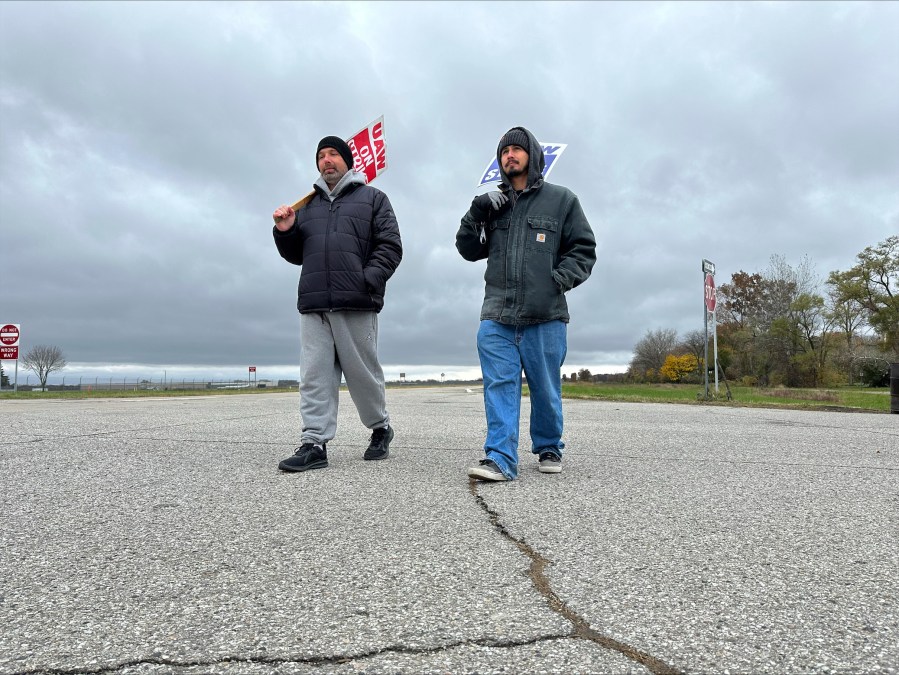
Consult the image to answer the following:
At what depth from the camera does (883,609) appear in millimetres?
1528

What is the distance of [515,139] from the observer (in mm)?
3732

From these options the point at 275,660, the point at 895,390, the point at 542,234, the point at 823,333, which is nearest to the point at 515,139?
the point at 542,234

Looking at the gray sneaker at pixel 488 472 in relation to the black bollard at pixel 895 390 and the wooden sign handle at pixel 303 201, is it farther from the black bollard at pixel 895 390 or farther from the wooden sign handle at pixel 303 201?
the black bollard at pixel 895 390

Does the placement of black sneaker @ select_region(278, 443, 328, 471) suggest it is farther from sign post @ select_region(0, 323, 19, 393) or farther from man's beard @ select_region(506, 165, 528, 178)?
sign post @ select_region(0, 323, 19, 393)

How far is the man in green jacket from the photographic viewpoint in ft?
11.7

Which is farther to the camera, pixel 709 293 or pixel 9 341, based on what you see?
pixel 9 341

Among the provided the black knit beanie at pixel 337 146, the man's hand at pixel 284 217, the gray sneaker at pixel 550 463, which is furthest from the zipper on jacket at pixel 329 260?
the gray sneaker at pixel 550 463

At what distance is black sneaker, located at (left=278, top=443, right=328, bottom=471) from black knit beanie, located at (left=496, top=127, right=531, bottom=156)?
2.16 meters

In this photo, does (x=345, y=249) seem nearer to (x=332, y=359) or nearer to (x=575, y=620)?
(x=332, y=359)

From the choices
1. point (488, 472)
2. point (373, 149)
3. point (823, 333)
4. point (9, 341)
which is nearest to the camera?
point (488, 472)

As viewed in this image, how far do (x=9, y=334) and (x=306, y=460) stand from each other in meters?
24.3

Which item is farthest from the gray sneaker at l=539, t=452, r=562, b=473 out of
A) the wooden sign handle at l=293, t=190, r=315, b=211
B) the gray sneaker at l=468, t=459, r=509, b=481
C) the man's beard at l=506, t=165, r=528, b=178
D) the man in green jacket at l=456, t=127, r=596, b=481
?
the wooden sign handle at l=293, t=190, r=315, b=211

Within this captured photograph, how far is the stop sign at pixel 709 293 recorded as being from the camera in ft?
52.6

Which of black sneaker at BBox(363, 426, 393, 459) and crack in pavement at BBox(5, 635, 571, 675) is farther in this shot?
black sneaker at BBox(363, 426, 393, 459)
